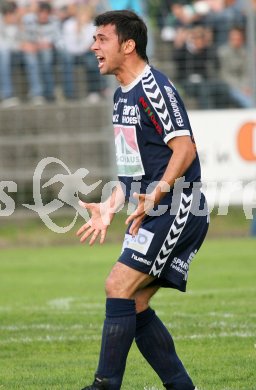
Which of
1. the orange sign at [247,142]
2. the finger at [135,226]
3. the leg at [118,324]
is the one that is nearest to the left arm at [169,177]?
the finger at [135,226]

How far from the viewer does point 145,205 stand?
5.55 metres

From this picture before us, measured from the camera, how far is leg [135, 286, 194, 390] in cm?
589

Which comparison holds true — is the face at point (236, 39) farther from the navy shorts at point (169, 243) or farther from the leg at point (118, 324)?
the leg at point (118, 324)

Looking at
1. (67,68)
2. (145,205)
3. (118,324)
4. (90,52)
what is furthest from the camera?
(67,68)

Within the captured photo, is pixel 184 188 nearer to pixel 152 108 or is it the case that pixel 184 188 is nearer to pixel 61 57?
pixel 152 108

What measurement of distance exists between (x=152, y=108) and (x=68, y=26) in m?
14.3

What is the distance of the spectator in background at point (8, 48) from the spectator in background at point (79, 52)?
2.89ft

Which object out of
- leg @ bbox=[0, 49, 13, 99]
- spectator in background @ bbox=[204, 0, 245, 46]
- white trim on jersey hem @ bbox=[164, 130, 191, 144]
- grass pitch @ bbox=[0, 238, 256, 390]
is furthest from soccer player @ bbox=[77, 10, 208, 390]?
spectator in background @ bbox=[204, 0, 245, 46]

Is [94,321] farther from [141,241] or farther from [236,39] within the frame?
[236,39]

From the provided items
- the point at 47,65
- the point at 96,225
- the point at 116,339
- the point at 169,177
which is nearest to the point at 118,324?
the point at 116,339

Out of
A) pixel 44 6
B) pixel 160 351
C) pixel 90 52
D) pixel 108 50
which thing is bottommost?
pixel 90 52

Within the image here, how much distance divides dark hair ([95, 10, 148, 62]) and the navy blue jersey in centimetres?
15

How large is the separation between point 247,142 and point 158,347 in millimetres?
13127

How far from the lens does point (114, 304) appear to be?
568cm
